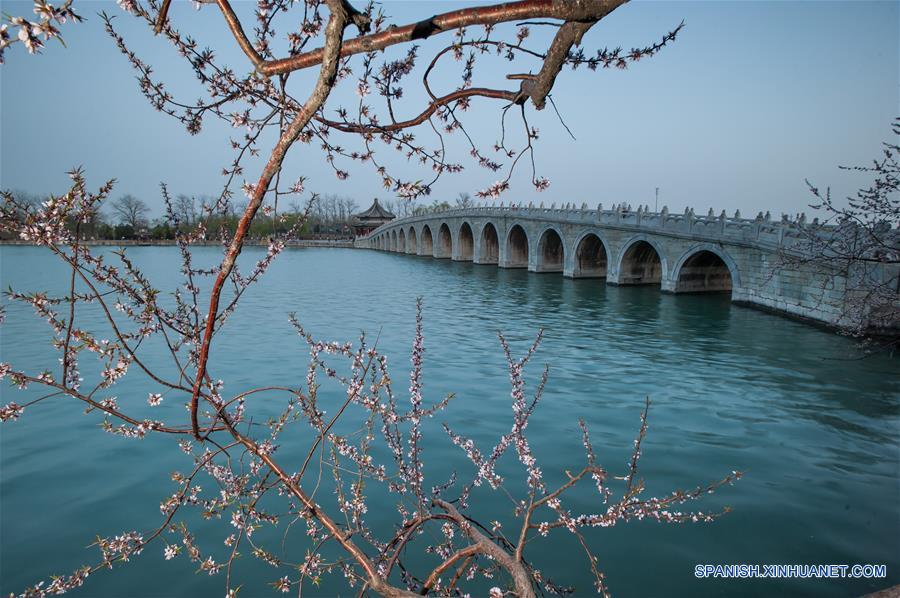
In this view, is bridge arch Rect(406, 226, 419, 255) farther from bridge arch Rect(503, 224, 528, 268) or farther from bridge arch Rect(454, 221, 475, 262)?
bridge arch Rect(503, 224, 528, 268)

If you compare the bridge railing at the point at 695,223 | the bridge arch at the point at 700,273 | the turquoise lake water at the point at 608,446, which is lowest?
the turquoise lake water at the point at 608,446

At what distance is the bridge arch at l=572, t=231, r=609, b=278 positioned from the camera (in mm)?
35094

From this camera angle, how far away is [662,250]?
2745cm

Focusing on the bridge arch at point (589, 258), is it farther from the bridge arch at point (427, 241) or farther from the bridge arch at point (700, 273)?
the bridge arch at point (427, 241)

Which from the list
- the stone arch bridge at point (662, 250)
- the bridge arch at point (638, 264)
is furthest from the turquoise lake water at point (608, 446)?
the bridge arch at point (638, 264)

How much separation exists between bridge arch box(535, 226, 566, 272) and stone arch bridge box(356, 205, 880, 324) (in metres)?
0.07

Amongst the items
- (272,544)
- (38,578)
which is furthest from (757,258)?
(38,578)

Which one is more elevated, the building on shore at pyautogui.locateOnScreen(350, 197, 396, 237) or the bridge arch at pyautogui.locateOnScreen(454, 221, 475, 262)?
the building on shore at pyautogui.locateOnScreen(350, 197, 396, 237)

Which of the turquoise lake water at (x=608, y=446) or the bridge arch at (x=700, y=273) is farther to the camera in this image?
the bridge arch at (x=700, y=273)

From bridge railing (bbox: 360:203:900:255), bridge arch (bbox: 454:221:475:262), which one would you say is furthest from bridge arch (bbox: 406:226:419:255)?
bridge railing (bbox: 360:203:900:255)

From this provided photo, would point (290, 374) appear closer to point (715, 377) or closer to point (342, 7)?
point (715, 377)

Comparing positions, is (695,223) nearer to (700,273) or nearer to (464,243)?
(700,273)

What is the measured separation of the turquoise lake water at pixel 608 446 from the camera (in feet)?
19.4

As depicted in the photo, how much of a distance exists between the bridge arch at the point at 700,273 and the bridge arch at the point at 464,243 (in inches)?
1117
